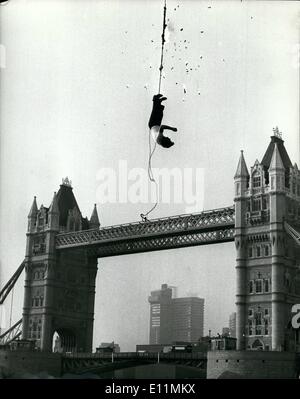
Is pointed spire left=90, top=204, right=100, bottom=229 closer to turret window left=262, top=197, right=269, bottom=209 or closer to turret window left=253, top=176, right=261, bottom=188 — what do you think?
turret window left=253, top=176, right=261, bottom=188

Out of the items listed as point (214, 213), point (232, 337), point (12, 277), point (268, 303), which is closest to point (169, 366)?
point (232, 337)

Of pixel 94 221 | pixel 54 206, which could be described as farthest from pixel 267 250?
pixel 54 206

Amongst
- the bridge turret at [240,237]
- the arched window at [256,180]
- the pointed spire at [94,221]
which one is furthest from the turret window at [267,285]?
the pointed spire at [94,221]

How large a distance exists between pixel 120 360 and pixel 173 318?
698cm

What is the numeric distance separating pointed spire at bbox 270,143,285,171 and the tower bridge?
0.29 ft

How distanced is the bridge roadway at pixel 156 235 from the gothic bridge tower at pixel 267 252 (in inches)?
127


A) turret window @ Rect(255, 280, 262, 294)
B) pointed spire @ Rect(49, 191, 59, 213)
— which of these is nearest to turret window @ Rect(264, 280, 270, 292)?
turret window @ Rect(255, 280, 262, 294)

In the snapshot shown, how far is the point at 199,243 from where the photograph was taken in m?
71.1

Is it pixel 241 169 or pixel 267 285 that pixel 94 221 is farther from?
pixel 267 285

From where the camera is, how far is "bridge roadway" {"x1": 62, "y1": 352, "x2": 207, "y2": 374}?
64.8 m

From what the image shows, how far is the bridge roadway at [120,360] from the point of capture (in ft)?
212

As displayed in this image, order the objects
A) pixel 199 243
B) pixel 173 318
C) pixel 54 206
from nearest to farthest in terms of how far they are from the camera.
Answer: pixel 173 318 → pixel 199 243 → pixel 54 206

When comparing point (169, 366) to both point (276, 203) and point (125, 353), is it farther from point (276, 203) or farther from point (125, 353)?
point (276, 203)
